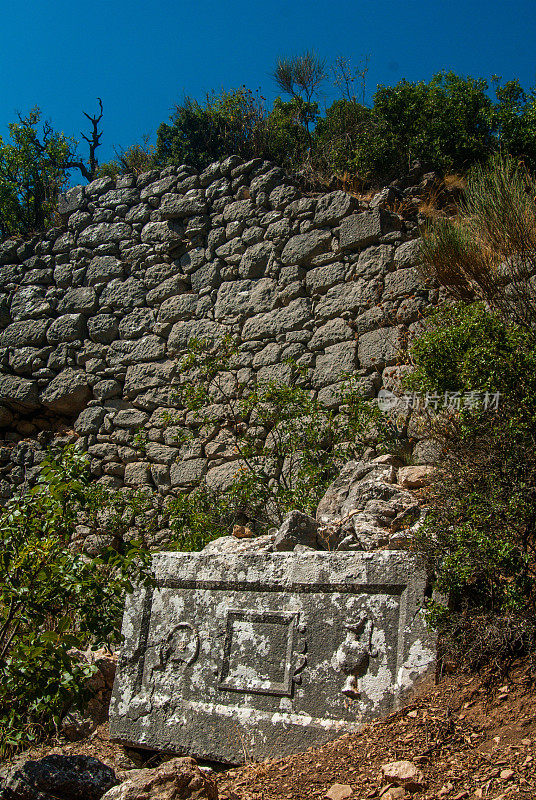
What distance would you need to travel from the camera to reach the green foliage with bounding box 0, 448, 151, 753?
257 centimetres

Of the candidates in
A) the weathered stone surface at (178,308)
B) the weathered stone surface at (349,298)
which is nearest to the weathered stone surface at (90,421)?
the weathered stone surface at (178,308)

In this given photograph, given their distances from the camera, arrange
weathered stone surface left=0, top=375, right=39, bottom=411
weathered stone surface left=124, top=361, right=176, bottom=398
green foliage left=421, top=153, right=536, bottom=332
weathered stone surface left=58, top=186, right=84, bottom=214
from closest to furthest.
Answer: green foliage left=421, top=153, right=536, bottom=332, weathered stone surface left=124, top=361, right=176, bottom=398, weathered stone surface left=0, top=375, right=39, bottom=411, weathered stone surface left=58, top=186, right=84, bottom=214

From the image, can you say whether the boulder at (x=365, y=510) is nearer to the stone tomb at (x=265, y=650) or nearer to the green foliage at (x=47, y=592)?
the stone tomb at (x=265, y=650)

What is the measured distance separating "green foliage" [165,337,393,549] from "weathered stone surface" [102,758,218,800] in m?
2.40

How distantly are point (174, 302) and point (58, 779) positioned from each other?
4837mm

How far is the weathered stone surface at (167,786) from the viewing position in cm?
229

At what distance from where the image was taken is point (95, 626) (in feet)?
9.05

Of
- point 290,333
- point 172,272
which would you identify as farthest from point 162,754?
point 172,272

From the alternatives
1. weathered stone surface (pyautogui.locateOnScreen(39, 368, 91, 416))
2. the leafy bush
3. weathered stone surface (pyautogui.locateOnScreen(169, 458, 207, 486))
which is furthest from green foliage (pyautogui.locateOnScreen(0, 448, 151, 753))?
weathered stone surface (pyautogui.locateOnScreen(39, 368, 91, 416))

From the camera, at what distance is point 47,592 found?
2734 millimetres

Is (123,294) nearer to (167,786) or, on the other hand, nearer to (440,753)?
(167,786)

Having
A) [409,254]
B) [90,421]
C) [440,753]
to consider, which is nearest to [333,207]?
[409,254]

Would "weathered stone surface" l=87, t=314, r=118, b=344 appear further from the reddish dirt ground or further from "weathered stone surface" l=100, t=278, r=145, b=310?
the reddish dirt ground

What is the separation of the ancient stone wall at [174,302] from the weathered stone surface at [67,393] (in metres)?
0.01
